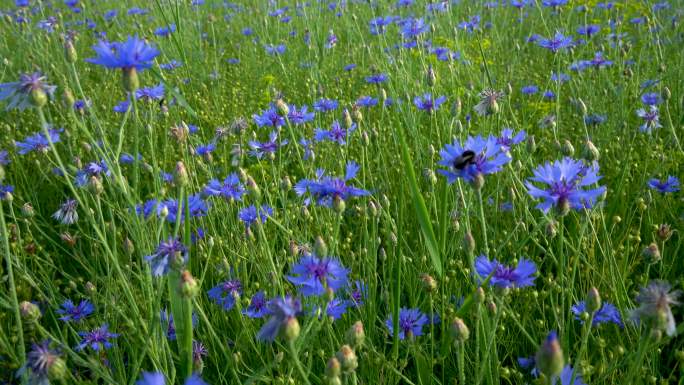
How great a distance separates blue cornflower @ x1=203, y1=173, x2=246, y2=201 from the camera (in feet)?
5.07

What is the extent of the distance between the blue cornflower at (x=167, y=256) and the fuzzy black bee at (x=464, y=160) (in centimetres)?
51

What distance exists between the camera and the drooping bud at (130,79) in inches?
44.0

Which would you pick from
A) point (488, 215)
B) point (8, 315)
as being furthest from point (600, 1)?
point (8, 315)

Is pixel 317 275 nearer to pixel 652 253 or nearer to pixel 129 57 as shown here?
pixel 129 57

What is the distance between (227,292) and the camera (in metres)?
1.60

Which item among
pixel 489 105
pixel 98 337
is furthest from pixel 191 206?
pixel 489 105

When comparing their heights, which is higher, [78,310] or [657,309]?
[657,309]

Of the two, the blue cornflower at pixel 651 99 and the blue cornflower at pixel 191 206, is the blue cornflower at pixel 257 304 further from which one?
the blue cornflower at pixel 651 99

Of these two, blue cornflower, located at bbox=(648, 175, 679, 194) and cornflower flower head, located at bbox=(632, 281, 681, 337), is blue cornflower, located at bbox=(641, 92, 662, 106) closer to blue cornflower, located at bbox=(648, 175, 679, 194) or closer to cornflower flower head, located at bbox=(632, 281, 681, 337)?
blue cornflower, located at bbox=(648, 175, 679, 194)

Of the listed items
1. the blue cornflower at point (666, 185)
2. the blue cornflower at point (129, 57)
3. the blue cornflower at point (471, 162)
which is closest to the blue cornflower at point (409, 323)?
the blue cornflower at point (471, 162)

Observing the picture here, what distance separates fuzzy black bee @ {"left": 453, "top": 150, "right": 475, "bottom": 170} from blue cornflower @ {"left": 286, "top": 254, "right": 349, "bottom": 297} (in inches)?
11.3

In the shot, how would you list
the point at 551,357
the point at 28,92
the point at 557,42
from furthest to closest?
1. the point at 557,42
2. the point at 28,92
3. the point at 551,357

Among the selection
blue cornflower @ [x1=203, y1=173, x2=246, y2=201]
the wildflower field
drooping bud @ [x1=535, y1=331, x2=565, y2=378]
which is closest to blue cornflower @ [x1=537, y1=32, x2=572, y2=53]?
the wildflower field

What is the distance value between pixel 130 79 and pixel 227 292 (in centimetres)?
68
